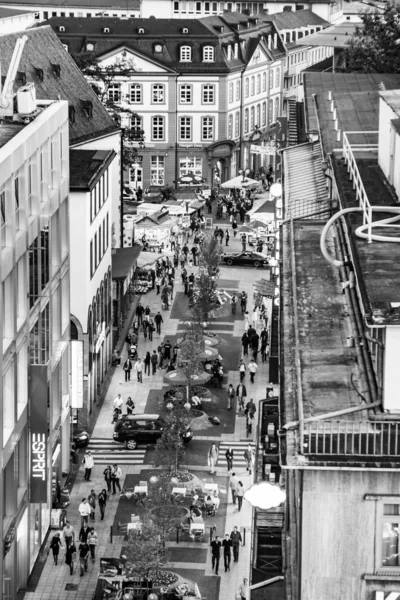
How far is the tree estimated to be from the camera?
381 feet

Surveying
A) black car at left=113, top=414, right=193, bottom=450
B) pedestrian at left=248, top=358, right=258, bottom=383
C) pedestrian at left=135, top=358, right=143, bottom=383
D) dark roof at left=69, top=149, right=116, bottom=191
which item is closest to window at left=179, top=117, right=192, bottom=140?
dark roof at left=69, top=149, right=116, bottom=191

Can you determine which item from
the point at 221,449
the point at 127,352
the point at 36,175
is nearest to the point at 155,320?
the point at 127,352

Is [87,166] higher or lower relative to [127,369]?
higher

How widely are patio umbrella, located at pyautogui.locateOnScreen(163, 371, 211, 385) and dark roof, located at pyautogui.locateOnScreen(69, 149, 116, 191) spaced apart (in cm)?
1035

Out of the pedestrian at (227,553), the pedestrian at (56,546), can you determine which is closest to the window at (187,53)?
the pedestrian at (56,546)

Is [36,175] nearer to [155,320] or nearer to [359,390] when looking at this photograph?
[359,390]

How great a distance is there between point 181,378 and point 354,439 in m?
49.5

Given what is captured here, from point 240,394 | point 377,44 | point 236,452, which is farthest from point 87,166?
point 377,44

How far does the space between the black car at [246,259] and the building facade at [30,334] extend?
45.2m

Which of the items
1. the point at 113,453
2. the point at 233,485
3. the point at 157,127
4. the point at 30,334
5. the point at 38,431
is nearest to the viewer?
the point at 38,431

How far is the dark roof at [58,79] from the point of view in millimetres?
91537

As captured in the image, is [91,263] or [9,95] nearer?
[9,95]

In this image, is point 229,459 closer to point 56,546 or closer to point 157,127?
point 56,546

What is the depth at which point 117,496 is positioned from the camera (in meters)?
64.5
